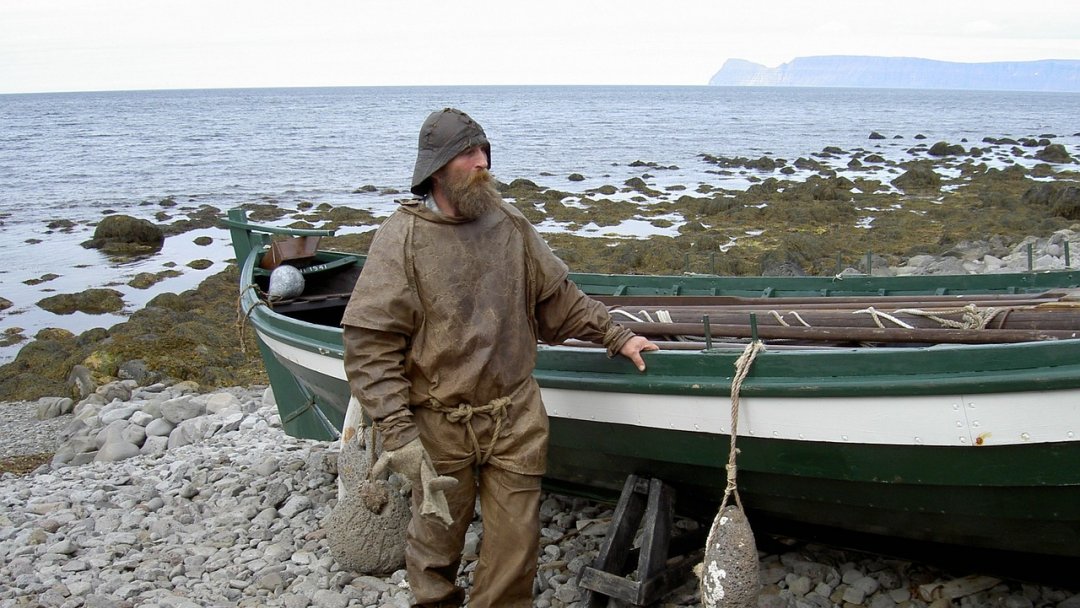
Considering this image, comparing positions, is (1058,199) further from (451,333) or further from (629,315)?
(451,333)

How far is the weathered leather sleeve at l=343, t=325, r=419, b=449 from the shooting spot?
347 cm

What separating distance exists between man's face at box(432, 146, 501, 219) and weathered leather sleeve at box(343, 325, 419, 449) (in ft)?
1.87

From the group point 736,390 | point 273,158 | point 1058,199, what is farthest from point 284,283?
point 273,158

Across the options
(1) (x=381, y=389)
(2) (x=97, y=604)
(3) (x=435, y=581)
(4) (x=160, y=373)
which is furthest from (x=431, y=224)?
(4) (x=160, y=373)

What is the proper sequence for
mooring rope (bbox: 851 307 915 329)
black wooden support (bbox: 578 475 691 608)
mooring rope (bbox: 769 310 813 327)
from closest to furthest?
black wooden support (bbox: 578 475 691 608), mooring rope (bbox: 851 307 915 329), mooring rope (bbox: 769 310 813 327)

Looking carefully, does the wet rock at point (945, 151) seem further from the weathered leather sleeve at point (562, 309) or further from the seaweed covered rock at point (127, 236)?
the weathered leather sleeve at point (562, 309)

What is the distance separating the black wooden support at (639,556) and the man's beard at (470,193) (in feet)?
5.30

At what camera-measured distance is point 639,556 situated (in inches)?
177

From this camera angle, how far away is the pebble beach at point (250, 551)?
4613 mm

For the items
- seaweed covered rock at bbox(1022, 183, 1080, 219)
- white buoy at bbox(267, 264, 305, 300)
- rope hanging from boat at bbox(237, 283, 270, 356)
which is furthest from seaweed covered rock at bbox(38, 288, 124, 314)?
seaweed covered rock at bbox(1022, 183, 1080, 219)

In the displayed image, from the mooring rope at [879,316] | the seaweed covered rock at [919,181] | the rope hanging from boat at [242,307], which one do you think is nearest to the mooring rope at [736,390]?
the mooring rope at [879,316]

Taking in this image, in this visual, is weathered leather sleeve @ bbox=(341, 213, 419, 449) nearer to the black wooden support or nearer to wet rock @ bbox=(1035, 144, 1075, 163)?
the black wooden support

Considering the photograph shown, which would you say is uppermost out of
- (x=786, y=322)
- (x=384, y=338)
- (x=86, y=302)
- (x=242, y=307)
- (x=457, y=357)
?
(x=384, y=338)

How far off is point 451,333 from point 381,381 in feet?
1.10
